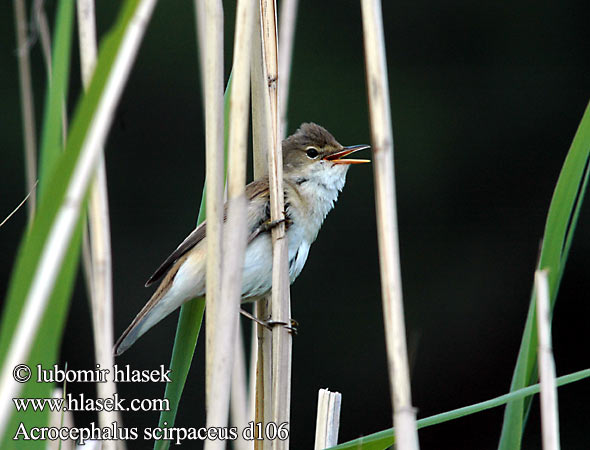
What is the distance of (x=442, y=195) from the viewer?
7.52m

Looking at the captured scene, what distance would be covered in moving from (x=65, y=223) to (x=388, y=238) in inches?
22.3

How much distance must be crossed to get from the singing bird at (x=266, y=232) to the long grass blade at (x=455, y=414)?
0.77 meters

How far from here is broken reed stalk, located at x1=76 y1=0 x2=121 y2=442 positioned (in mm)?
1618

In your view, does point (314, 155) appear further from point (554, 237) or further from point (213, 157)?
point (554, 237)

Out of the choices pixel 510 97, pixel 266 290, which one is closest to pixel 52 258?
pixel 266 290

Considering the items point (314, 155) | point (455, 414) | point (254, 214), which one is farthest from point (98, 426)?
point (314, 155)

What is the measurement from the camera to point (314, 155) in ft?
9.40

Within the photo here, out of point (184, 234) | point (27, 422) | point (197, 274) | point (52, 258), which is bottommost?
point (27, 422)

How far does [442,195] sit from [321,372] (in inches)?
75.3

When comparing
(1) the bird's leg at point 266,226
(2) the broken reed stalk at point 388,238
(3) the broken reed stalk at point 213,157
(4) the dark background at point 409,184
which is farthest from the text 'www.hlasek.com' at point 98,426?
(4) the dark background at point 409,184

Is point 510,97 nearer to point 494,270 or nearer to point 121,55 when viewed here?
point 494,270

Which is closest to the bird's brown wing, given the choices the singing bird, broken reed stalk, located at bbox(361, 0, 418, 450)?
the singing bird

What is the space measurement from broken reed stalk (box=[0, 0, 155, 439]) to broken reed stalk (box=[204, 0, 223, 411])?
1.49 ft

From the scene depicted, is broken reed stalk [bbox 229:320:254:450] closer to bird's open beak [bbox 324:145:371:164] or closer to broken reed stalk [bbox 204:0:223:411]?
broken reed stalk [bbox 204:0:223:411]
